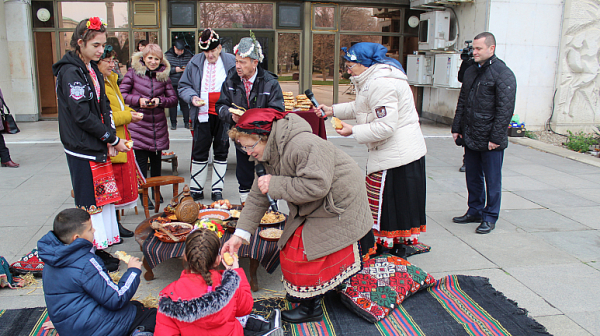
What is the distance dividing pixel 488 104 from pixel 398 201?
61.8 inches

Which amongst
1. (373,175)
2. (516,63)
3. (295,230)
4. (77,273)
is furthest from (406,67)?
(77,273)

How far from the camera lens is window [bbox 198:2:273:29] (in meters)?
11.2

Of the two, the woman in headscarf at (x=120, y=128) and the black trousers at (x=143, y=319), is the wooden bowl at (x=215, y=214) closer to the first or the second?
the woman in headscarf at (x=120, y=128)

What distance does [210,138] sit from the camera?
5.42 meters

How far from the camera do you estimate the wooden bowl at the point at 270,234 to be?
3453mm

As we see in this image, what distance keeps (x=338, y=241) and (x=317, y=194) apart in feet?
1.31

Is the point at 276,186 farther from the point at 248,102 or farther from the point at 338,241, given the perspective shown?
the point at 248,102

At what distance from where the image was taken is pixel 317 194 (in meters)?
2.54

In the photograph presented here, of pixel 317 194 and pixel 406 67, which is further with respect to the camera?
pixel 406 67


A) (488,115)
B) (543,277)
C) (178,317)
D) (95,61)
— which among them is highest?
(95,61)

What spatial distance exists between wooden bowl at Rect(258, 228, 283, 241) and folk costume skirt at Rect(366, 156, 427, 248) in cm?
80

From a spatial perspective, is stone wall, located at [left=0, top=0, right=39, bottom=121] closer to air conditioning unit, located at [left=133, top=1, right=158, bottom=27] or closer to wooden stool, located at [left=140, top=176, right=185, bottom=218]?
air conditioning unit, located at [left=133, top=1, right=158, bottom=27]

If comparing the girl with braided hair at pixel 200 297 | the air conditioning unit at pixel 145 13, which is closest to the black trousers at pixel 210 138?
the girl with braided hair at pixel 200 297

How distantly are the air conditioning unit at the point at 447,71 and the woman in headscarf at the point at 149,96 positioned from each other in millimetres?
7049
